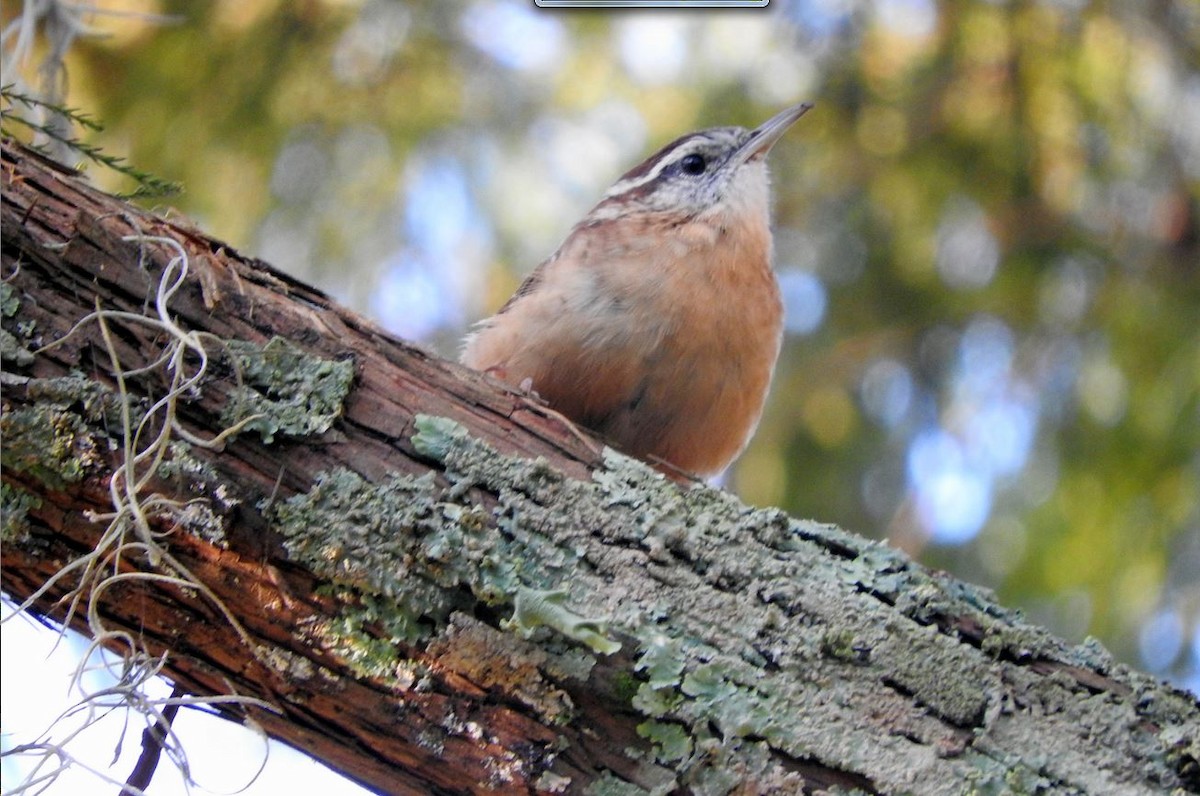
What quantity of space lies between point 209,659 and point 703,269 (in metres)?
1.93

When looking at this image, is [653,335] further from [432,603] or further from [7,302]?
[7,302]

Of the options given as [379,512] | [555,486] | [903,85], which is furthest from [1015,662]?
[903,85]

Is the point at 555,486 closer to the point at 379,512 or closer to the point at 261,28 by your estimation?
the point at 379,512

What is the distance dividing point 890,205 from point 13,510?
4876mm

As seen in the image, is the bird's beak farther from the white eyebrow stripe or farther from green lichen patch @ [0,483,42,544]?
green lichen patch @ [0,483,42,544]

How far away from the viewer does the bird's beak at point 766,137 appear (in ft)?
15.0

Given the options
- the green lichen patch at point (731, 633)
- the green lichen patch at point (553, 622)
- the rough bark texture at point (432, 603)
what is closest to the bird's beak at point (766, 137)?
the green lichen patch at point (731, 633)

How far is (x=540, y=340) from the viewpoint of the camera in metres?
3.71

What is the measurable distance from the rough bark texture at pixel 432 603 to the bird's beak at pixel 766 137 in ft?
7.28

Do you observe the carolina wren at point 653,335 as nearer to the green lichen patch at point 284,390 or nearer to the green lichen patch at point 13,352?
the green lichen patch at point 284,390

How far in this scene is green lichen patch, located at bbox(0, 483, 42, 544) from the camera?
96.0 inches

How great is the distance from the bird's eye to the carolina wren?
0.41m

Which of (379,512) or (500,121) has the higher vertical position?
(500,121)

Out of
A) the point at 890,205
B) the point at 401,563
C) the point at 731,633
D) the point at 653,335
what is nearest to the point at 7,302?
the point at 401,563
